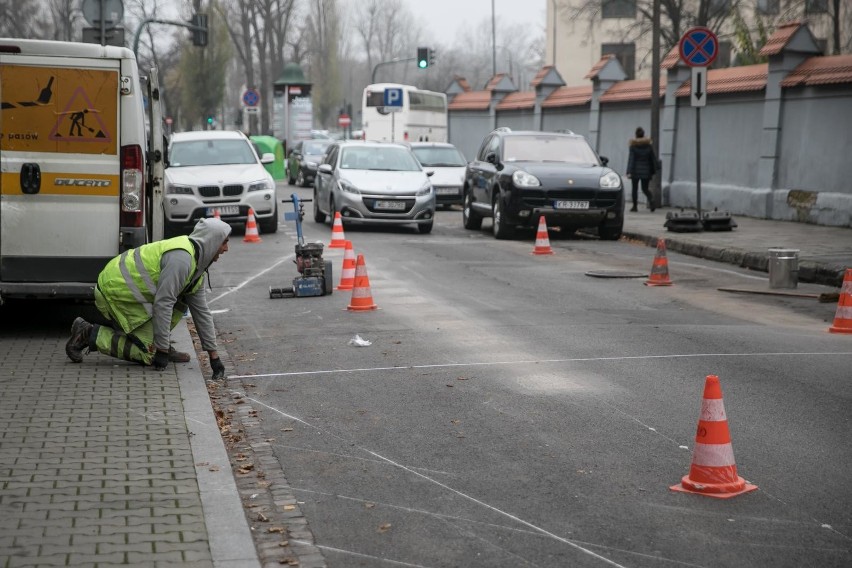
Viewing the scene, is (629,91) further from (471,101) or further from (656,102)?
(471,101)

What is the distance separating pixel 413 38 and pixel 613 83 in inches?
4510

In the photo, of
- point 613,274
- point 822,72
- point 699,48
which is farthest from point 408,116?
point 613,274

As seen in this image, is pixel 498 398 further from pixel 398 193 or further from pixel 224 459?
pixel 398 193

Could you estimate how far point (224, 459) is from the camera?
6.39 meters

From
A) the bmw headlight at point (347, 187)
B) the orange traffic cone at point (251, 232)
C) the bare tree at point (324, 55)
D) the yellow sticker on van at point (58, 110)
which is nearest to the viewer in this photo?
the yellow sticker on van at point (58, 110)

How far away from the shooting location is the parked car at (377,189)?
22203mm

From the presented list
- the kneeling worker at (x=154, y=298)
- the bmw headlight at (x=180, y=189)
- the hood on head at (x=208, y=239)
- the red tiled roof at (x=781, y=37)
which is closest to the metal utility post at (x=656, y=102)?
the red tiled roof at (x=781, y=37)

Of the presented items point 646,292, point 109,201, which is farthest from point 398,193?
point 109,201

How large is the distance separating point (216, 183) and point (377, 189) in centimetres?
285

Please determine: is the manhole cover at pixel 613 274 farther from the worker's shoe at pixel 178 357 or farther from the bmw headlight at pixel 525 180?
the worker's shoe at pixel 178 357

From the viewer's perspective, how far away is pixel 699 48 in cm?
2033

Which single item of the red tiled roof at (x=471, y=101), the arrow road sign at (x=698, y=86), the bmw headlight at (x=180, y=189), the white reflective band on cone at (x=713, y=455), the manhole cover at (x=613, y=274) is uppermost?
the red tiled roof at (x=471, y=101)

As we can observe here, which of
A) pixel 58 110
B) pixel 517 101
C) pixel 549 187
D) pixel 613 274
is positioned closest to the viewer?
pixel 58 110

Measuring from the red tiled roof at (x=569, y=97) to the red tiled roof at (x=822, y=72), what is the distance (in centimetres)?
1130
